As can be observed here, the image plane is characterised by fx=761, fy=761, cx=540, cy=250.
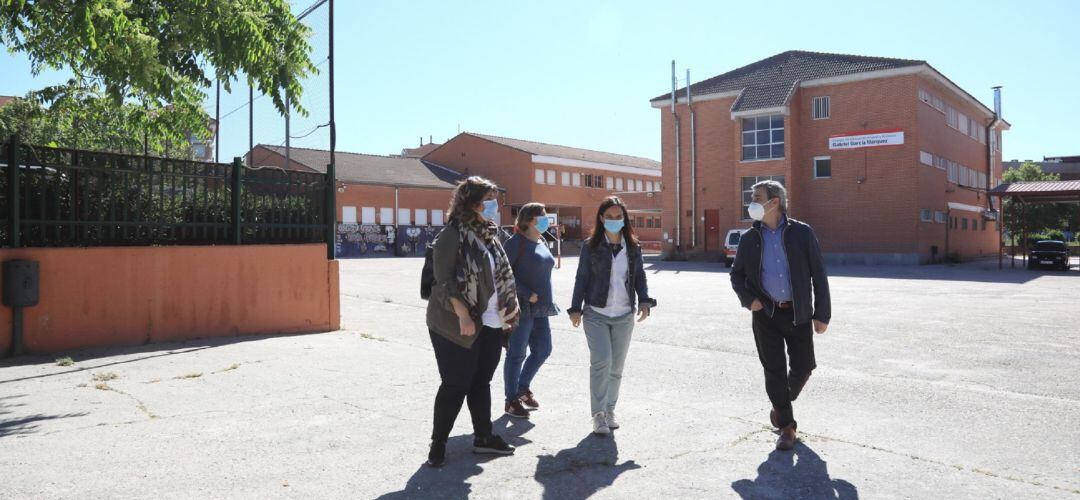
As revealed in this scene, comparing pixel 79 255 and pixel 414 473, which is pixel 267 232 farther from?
pixel 414 473

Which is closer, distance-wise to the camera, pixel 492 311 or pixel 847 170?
pixel 492 311

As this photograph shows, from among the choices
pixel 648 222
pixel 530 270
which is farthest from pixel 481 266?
pixel 648 222

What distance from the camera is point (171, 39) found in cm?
774

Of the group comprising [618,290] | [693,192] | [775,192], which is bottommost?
[618,290]

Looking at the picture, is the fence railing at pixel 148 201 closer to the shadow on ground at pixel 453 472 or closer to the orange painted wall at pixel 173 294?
the orange painted wall at pixel 173 294

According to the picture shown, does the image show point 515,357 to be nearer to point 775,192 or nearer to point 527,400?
point 527,400

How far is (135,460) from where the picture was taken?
447 cm

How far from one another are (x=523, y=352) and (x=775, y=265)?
2011 mm

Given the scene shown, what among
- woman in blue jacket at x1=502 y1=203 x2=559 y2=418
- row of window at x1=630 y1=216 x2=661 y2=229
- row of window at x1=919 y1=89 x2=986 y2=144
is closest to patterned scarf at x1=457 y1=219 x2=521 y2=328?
woman in blue jacket at x1=502 y1=203 x2=559 y2=418

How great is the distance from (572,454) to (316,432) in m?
1.76

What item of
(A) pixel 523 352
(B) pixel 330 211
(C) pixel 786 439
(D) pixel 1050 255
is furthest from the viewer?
(D) pixel 1050 255

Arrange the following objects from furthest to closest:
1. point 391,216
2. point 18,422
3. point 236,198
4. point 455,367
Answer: point 391,216 < point 236,198 < point 18,422 < point 455,367

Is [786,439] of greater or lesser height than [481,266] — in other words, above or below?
below

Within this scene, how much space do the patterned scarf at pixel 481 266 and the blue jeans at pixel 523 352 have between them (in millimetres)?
1157
